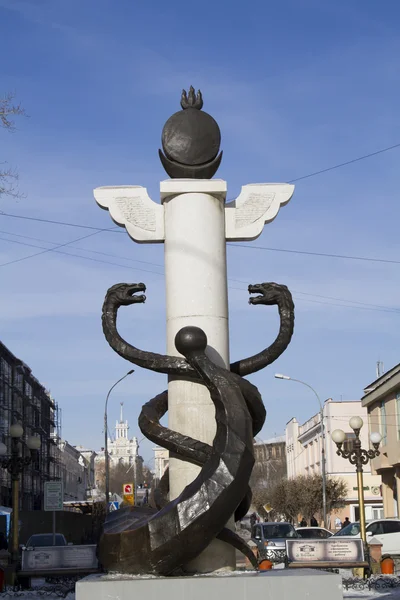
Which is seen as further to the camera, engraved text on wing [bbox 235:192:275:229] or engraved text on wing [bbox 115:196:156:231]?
engraved text on wing [bbox 235:192:275:229]

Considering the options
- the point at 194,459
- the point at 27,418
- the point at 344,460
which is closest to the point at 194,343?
the point at 194,459

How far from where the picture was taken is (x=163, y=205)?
38.7ft

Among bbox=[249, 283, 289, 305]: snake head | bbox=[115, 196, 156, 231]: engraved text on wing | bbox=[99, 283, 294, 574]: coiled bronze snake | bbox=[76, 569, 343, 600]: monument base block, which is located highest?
bbox=[115, 196, 156, 231]: engraved text on wing

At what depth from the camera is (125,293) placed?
11438 millimetres

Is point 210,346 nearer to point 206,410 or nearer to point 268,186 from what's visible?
point 206,410

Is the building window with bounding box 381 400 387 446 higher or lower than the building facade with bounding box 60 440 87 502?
lower

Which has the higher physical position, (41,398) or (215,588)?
(41,398)

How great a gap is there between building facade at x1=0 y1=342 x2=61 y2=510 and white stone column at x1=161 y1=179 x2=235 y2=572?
205 ft

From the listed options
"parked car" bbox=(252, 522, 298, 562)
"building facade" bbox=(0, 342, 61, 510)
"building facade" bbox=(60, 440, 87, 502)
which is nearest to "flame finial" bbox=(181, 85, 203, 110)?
"parked car" bbox=(252, 522, 298, 562)

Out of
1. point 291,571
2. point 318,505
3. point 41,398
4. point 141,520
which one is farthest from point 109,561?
point 41,398

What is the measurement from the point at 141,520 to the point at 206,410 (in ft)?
5.05

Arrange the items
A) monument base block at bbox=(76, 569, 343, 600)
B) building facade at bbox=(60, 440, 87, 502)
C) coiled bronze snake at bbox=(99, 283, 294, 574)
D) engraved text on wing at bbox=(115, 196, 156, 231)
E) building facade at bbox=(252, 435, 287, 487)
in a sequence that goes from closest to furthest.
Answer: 1. monument base block at bbox=(76, 569, 343, 600)
2. coiled bronze snake at bbox=(99, 283, 294, 574)
3. engraved text on wing at bbox=(115, 196, 156, 231)
4. building facade at bbox=(252, 435, 287, 487)
5. building facade at bbox=(60, 440, 87, 502)

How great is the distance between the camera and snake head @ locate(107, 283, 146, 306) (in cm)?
1141

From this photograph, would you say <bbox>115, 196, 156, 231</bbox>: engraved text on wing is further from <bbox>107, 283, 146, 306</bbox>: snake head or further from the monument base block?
the monument base block
